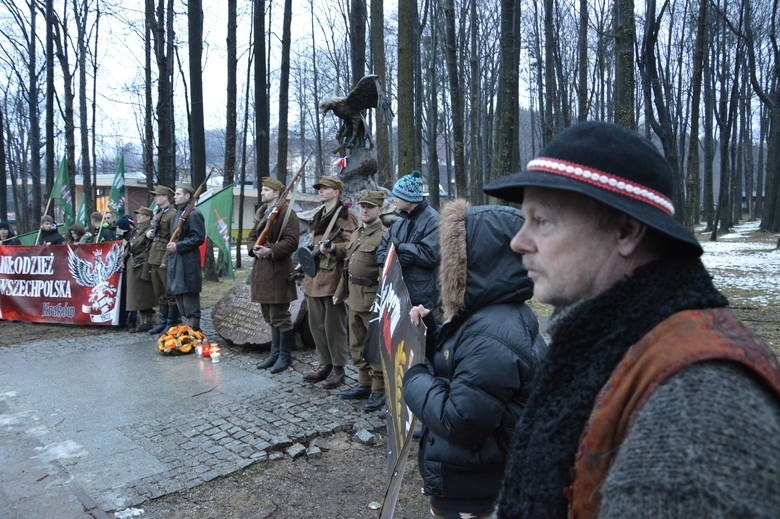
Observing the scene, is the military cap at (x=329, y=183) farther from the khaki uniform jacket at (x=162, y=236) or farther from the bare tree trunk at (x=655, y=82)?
the bare tree trunk at (x=655, y=82)

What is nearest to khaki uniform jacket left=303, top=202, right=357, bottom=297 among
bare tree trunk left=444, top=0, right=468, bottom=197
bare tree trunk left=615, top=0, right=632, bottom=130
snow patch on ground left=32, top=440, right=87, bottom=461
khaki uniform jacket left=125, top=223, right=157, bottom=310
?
snow patch on ground left=32, top=440, right=87, bottom=461

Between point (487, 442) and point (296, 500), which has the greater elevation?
point (487, 442)

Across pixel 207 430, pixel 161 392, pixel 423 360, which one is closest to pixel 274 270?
pixel 161 392

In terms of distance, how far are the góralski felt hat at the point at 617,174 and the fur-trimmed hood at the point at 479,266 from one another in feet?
3.66

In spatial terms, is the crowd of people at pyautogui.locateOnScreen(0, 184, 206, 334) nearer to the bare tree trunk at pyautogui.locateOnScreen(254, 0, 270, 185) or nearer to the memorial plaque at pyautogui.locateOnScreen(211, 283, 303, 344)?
the memorial plaque at pyautogui.locateOnScreen(211, 283, 303, 344)

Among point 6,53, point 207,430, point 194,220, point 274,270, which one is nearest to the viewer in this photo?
point 207,430

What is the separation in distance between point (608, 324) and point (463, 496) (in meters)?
1.50

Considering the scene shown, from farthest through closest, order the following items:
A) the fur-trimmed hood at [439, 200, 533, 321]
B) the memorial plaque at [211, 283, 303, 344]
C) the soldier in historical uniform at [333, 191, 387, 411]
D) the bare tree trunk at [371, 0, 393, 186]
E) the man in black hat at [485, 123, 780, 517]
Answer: the bare tree trunk at [371, 0, 393, 186], the memorial plaque at [211, 283, 303, 344], the soldier in historical uniform at [333, 191, 387, 411], the fur-trimmed hood at [439, 200, 533, 321], the man in black hat at [485, 123, 780, 517]

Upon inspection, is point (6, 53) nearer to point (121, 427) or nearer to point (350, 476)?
point (121, 427)

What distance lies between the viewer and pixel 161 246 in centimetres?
898

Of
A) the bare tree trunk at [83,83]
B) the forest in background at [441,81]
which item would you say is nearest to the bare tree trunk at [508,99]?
the forest in background at [441,81]

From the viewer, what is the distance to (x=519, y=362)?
220cm

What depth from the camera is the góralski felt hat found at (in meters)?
1.11

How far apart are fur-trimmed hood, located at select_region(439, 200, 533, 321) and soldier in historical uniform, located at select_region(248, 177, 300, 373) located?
4.66 meters
